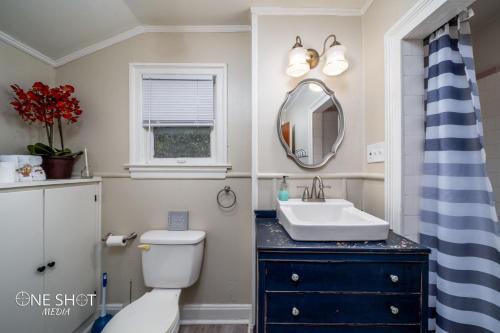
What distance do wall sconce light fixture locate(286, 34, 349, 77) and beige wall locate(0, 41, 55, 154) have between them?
181 cm

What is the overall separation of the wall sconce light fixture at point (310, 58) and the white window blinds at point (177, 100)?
25.8 inches

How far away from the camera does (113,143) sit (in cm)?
171

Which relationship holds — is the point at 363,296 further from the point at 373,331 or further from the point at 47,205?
the point at 47,205

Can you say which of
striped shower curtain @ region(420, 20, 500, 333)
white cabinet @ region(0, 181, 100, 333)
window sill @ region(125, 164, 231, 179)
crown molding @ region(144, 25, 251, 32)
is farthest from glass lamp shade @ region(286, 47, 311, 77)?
white cabinet @ region(0, 181, 100, 333)

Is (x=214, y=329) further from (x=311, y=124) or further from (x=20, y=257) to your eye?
(x=311, y=124)

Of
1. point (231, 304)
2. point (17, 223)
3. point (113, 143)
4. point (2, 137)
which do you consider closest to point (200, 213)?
point (231, 304)

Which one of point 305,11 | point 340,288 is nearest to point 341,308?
point 340,288

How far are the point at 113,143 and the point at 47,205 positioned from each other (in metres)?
0.61

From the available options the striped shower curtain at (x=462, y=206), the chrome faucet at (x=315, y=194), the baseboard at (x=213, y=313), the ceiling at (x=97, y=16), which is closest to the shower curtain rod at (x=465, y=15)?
the striped shower curtain at (x=462, y=206)

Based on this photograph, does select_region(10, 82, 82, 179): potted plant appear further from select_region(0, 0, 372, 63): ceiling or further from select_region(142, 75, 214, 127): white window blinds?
select_region(142, 75, 214, 127): white window blinds

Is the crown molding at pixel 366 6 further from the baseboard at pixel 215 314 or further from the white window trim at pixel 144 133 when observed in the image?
the baseboard at pixel 215 314

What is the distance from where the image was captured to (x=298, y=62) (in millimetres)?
1407

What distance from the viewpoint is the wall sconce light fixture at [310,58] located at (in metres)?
1.38

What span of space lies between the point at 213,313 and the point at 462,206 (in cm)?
171
